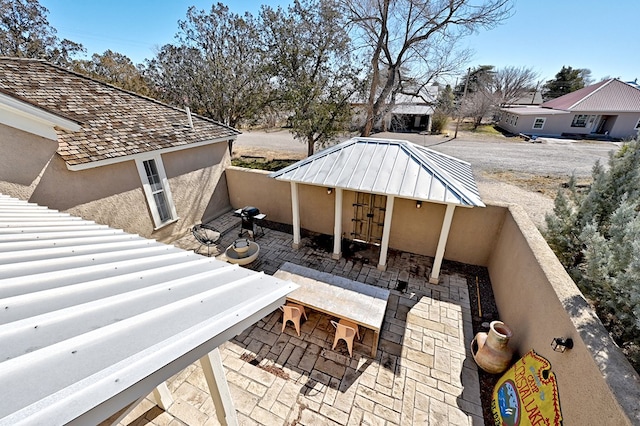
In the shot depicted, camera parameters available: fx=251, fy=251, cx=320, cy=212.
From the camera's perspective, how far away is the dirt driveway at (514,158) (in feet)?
40.2

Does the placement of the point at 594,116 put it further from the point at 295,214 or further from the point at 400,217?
the point at 295,214

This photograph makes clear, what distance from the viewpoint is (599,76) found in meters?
55.8

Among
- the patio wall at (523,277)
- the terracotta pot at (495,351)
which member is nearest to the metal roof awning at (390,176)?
the patio wall at (523,277)

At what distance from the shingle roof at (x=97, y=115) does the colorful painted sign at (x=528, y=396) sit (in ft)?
34.5

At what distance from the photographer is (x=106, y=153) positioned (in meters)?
7.16

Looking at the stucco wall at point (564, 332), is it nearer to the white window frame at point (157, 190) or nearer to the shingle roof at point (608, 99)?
the white window frame at point (157, 190)

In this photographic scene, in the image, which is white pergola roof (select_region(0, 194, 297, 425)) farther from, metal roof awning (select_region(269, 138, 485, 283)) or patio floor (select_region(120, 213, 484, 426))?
metal roof awning (select_region(269, 138, 485, 283))

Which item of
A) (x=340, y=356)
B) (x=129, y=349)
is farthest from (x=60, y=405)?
(x=340, y=356)

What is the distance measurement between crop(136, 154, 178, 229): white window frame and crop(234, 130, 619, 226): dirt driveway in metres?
10.8

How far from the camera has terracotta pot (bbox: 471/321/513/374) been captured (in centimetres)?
472

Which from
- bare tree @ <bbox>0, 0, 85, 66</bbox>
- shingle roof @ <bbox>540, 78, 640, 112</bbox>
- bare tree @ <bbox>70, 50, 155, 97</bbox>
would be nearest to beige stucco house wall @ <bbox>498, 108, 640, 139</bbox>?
shingle roof @ <bbox>540, 78, 640, 112</bbox>

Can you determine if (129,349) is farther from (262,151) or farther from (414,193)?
(262,151)

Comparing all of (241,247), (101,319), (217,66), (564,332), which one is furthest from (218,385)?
(217,66)

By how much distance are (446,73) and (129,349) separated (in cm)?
1975
